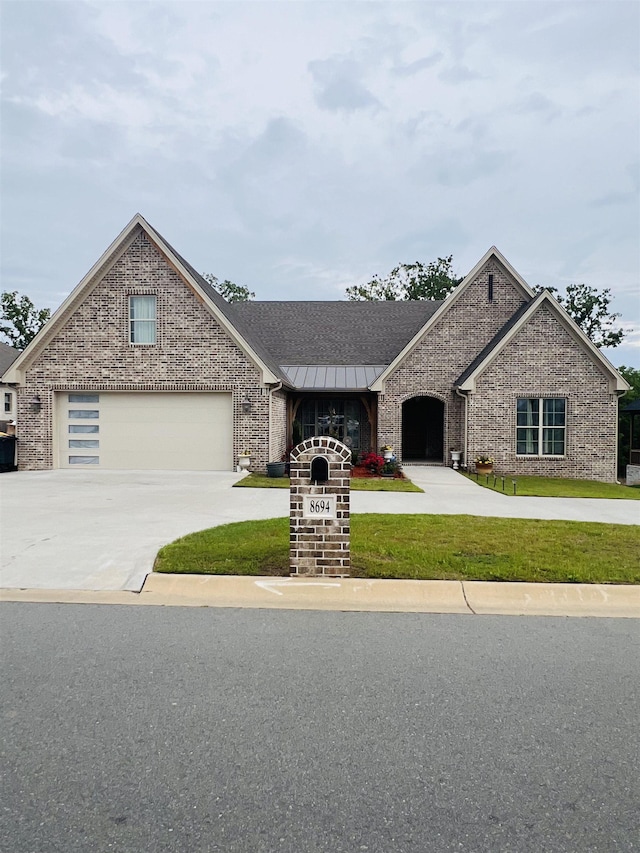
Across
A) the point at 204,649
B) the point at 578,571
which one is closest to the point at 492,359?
the point at 578,571

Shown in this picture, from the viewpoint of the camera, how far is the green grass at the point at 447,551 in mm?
6105

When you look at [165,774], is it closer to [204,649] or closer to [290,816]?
[290,816]

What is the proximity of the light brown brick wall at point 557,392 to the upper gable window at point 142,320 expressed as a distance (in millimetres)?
10916

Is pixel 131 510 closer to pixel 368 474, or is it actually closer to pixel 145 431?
pixel 145 431

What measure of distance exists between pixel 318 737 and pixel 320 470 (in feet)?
11.3

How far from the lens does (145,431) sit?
17.4 meters

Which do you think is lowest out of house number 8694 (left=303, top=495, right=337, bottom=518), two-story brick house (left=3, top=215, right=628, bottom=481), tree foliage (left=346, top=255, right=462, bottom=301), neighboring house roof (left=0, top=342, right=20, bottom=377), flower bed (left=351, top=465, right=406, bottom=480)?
flower bed (left=351, top=465, right=406, bottom=480)

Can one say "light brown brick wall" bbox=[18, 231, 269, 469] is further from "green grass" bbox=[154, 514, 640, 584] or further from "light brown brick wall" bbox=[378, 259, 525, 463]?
"green grass" bbox=[154, 514, 640, 584]

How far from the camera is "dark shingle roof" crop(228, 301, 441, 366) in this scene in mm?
21797

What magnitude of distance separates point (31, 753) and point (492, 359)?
56.7ft

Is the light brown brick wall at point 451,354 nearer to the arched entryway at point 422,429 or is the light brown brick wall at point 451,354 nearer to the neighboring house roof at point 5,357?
the arched entryway at point 422,429

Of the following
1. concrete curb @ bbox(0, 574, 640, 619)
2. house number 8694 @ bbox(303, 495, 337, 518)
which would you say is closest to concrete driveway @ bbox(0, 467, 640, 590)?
concrete curb @ bbox(0, 574, 640, 619)

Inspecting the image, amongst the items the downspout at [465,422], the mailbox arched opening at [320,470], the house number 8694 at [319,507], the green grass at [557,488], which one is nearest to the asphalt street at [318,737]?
the house number 8694 at [319,507]

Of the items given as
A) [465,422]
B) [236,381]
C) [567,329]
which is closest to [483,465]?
[465,422]
